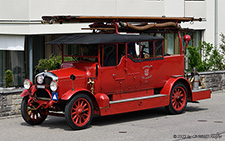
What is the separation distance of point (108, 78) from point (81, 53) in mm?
1008

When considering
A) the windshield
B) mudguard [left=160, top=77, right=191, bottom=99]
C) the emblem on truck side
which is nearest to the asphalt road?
mudguard [left=160, top=77, right=191, bottom=99]

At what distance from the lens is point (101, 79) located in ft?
39.2

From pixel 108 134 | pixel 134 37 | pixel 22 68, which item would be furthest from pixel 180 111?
pixel 22 68

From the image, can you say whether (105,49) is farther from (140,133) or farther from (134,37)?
(140,133)

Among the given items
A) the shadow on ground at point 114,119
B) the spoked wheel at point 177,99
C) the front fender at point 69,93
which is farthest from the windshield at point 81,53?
the spoked wheel at point 177,99

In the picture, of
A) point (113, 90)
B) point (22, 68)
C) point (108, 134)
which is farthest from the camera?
point (22, 68)

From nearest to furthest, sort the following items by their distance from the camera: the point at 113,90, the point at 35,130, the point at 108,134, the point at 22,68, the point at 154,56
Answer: the point at 108,134
the point at 35,130
the point at 113,90
the point at 154,56
the point at 22,68

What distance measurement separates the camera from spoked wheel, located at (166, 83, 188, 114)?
13.3 meters

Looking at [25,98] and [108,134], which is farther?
[25,98]

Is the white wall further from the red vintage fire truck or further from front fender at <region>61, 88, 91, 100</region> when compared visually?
front fender at <region>61, 88, 91, 100</region>

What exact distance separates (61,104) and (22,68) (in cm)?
882

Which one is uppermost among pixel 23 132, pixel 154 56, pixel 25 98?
pixel 154 56

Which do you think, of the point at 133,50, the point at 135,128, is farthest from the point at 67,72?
the point at 135,128

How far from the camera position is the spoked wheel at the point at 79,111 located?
11.0 metres
